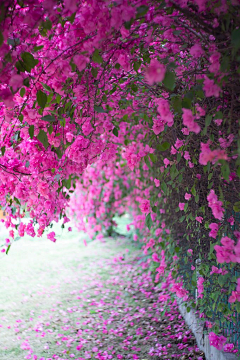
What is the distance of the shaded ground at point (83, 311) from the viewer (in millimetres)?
3020

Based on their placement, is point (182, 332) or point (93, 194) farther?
point (93, 194)

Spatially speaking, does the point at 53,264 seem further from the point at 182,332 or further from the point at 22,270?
the point at 182,332

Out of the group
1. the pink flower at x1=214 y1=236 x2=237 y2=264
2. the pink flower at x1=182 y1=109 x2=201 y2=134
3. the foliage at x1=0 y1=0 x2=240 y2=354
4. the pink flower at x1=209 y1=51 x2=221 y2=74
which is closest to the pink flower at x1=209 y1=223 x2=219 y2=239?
the foliage at x1=0 y1=0 x2=240 y2=354

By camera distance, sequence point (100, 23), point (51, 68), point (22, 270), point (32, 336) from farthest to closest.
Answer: point (22, 270), point (32, 336), point (51, 68), point (100, 23)

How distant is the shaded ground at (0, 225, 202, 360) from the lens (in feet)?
9.91

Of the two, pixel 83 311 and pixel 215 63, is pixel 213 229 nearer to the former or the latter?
pixel 215 63

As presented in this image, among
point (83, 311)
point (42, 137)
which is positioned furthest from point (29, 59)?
point (83, 311)

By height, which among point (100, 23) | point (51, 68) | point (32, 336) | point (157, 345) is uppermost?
point (100, 23)

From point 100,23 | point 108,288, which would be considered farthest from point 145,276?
point 100,23

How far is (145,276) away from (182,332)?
1.92 meters

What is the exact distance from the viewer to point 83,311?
158 inches

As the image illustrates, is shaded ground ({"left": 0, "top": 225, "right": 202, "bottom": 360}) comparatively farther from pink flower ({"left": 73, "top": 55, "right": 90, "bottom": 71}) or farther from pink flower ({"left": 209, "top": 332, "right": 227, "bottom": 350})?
pink flower ({"left": 73, "top": 55, "right": 90, "bottom": 71})

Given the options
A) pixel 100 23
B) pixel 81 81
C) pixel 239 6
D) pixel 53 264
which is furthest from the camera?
pixel 53 264

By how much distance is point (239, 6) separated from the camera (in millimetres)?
1191
